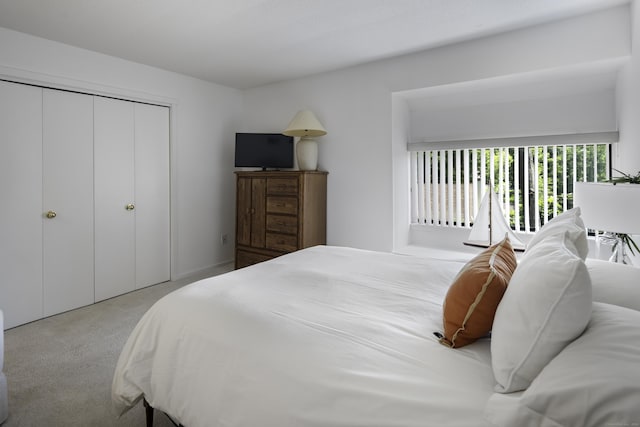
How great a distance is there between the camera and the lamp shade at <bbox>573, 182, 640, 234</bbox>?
158 centimetres

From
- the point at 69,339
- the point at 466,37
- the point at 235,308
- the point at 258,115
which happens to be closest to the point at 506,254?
the point at 235,308

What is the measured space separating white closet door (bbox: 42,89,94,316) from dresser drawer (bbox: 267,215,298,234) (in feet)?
5.88

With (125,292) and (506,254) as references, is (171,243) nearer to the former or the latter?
(125,292)

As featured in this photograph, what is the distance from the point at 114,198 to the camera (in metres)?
3.64

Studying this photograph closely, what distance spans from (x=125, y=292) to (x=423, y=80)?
377 centimetres

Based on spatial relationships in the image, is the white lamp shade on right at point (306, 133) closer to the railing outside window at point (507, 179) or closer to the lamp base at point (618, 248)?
the railing outside window at point (507, 179)

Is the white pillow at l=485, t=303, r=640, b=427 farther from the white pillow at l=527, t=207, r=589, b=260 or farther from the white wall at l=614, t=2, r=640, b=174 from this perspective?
the white wall at l=614, t=2, r=640, b=174

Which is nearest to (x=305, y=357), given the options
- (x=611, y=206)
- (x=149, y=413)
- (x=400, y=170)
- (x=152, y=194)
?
(x=149, y=413)

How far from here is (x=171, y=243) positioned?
424 centimetres

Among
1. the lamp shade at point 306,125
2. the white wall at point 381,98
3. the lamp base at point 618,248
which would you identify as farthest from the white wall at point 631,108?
the lamp shade at point 306,125

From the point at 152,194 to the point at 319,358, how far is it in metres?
3.50

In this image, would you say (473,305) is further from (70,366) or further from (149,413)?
(70,366)

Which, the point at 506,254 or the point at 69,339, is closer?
the point at 506,254

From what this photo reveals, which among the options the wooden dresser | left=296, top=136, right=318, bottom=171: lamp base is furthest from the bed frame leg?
left=296, top=136, right=318, bottom=171: lamp base
